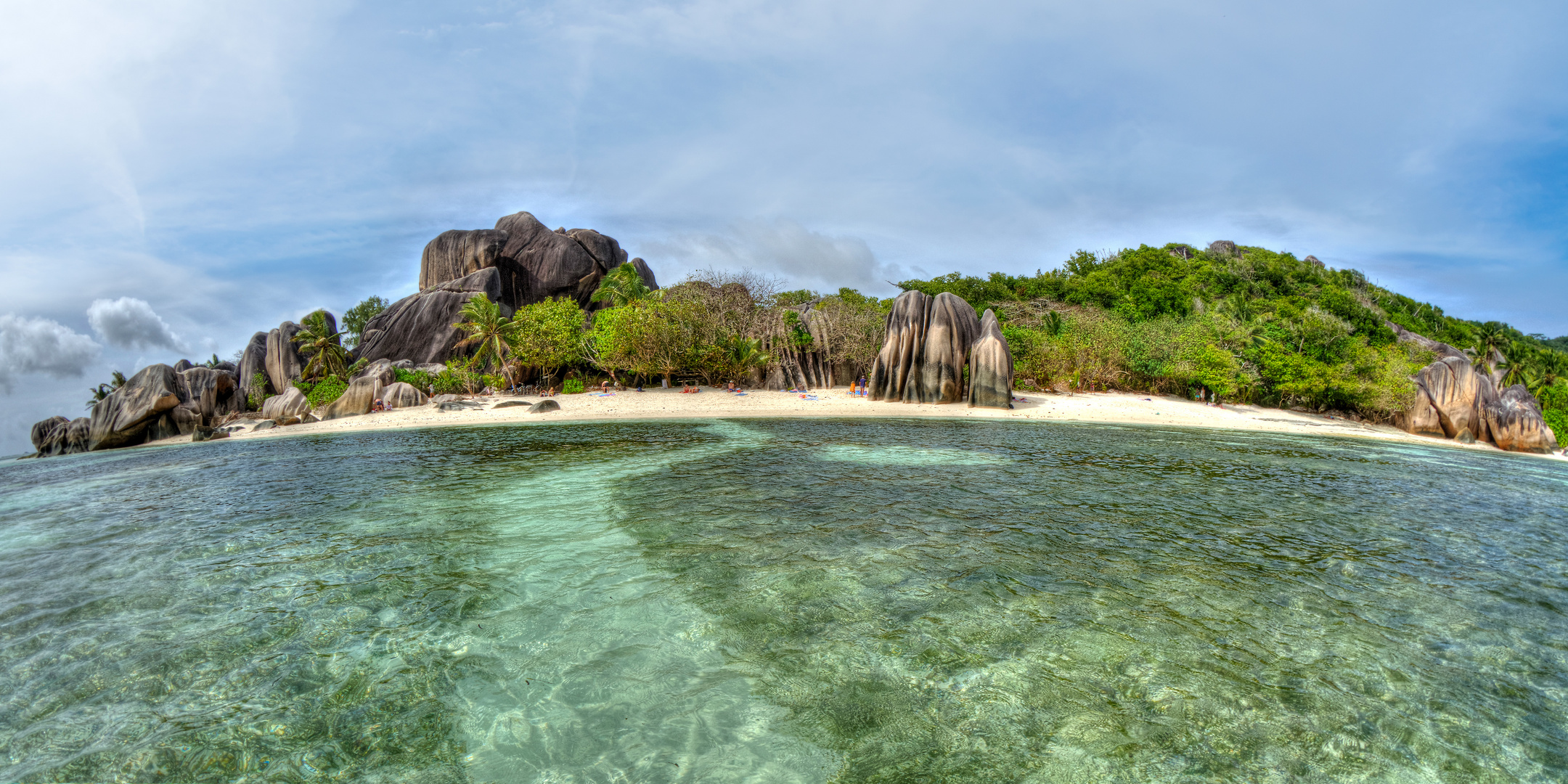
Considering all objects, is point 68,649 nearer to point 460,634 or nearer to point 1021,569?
point 460,634

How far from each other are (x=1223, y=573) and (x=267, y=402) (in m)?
34.8

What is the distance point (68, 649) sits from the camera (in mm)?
4047

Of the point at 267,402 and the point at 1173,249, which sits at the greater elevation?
the point at 1173,249

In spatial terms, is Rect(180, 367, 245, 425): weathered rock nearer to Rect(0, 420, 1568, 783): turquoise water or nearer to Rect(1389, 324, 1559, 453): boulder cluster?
Rect(0, 420, 1568, 783): turquoise water

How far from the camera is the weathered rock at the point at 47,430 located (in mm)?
22172

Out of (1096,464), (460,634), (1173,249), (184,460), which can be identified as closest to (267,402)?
(184,460)

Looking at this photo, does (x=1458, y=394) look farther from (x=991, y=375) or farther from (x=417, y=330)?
(x=417, y=330)

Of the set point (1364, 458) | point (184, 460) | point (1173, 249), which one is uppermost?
point (1173, 249)

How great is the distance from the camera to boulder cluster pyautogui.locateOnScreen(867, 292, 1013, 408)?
24797 millimetres

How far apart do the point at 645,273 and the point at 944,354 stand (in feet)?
113

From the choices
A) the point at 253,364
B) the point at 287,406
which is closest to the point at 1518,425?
the point at 287,406

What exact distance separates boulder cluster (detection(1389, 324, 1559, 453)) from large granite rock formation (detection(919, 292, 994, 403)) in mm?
15175

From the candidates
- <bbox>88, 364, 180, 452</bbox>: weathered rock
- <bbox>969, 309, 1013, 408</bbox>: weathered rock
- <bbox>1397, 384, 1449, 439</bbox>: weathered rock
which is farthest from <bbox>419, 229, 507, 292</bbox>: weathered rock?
<bbox>1397, 384, 1449, 439</bbox>: weathered rock

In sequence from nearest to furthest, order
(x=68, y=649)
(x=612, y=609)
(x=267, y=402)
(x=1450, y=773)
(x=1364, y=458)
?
(x=1450, y=773)
(x=68, y=649)
(x=612, y=609)
(x=1364, y=458)
(x=267, y=402)
